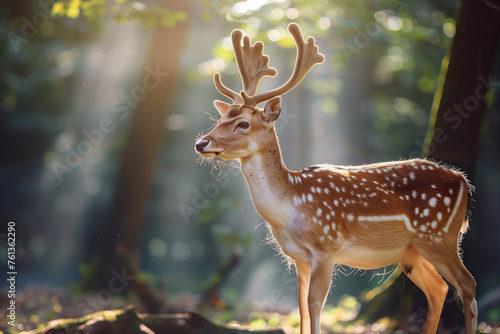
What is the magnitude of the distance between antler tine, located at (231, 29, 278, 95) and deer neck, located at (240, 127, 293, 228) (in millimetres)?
500

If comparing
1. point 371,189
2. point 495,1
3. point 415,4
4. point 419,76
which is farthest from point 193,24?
point 419,76

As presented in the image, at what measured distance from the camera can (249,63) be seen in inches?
156

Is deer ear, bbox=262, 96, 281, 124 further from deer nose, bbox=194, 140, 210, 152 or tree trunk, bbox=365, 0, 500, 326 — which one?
tree trunk, bbox=365, 0, 500, 326

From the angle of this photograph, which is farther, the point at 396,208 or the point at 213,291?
the point at 213,291

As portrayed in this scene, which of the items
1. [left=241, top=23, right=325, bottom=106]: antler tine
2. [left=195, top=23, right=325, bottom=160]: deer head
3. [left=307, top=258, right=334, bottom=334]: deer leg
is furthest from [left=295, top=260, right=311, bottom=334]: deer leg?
[left=241, top=23, right=325, bottom=106]: antler tine

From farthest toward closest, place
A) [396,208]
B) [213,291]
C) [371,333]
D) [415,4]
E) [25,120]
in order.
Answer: [25,120] → [415,4] → [213,291] → [371,333] → [396,208]

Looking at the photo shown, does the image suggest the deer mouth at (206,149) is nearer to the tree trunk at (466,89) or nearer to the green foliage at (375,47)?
the tree trunk at (466,89)

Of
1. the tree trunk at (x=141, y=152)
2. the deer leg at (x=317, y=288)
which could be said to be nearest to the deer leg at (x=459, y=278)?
the deer leg at (x=317, y=288)

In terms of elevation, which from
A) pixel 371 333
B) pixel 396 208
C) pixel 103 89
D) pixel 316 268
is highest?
pixel 103 89

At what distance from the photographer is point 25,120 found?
1157 cm

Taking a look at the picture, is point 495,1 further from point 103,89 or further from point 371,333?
point 103,89

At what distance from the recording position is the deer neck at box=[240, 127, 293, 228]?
360cm

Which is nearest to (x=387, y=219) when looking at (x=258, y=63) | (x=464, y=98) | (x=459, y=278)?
(x=459, y=278)

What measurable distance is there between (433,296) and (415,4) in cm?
589
